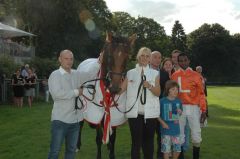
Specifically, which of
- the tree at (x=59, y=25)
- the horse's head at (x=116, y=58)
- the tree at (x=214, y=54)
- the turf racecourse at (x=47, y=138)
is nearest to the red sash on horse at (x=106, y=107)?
the horse's head at (x=116, y=58)

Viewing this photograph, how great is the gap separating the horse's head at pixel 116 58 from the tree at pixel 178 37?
286 feet

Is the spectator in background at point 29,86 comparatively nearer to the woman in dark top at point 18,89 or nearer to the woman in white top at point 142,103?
the woman in dark top at point 18,89

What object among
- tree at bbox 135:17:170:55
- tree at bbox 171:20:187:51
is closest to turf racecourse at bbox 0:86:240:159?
tree at bbox 135:17:170:55

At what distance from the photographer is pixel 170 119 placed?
7324 mm

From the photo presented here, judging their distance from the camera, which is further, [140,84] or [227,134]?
[227,134]

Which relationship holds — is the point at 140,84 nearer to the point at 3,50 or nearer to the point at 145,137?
the point at 145,137

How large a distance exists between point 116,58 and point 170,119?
147 centimetres

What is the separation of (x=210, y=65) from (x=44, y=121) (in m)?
73.9

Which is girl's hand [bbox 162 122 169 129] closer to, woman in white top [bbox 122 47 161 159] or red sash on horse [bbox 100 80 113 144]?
woman in white top [bbox 122 47 161 159]

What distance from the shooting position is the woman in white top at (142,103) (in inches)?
268

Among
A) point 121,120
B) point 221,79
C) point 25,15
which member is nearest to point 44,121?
point 121,120

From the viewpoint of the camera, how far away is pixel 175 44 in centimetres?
9500

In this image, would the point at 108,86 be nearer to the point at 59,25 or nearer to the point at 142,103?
the point at 142,103

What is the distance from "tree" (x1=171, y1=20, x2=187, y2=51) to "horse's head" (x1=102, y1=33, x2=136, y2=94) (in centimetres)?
8709
